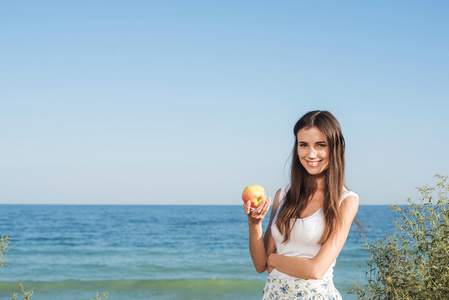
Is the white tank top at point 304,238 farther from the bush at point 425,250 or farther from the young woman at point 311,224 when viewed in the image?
the bush at point 425,250

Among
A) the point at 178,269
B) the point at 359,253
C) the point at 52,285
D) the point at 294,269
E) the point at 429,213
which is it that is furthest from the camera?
the point at 359,253

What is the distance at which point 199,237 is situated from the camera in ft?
113

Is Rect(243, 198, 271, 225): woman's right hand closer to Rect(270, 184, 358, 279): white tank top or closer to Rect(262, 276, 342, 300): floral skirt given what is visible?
Rect(270, 184, 358, 279): white tank top

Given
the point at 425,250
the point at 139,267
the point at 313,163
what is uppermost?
the point at 313,163

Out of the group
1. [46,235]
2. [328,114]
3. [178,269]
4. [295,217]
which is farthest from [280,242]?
[46,235]

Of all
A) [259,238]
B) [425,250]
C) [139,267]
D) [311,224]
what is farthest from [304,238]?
[139,267]

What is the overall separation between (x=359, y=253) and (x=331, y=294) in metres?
22.7

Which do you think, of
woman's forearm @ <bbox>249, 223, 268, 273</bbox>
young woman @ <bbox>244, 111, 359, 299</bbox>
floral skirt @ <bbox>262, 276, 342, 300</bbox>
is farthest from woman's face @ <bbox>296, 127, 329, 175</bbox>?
floral skirt @ <bbox>262, 276, 342, 300</bbox>

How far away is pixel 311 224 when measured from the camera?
282cm

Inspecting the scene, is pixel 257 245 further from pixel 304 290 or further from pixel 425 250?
pixel 425 250

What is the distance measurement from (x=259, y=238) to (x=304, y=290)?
40 cm

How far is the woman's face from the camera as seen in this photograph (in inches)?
112

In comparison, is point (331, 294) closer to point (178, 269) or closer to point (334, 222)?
point (334, 222)

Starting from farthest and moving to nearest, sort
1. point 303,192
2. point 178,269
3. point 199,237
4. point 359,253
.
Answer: point 199,237, point 359,253, point 178,269, point 303,192
